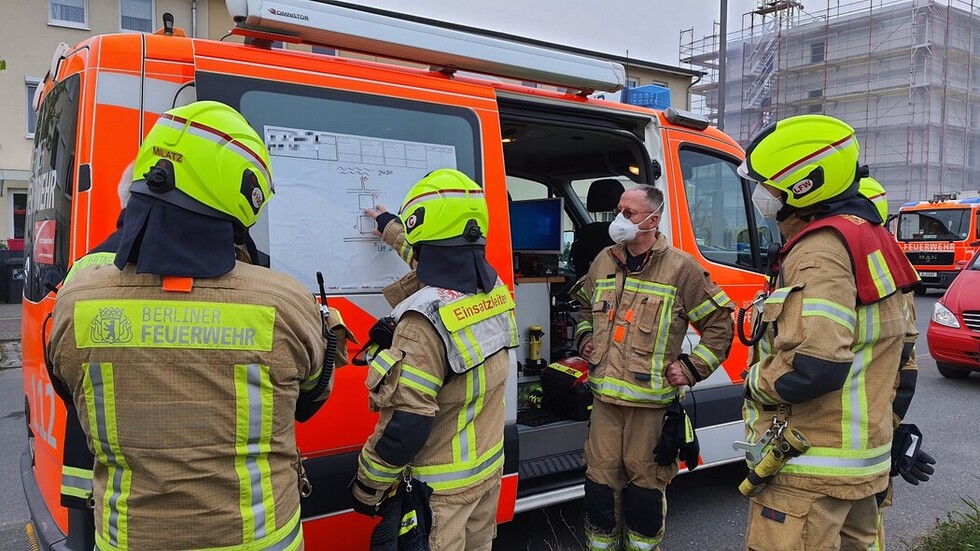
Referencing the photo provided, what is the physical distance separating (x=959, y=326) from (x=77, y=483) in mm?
8446

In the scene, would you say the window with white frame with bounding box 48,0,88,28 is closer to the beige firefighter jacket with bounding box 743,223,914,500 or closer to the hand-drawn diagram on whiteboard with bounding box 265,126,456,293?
the hand-drawn diagram on whiteboard with bounding box 265,126,456,293

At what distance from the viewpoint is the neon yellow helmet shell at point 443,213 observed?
211 cm

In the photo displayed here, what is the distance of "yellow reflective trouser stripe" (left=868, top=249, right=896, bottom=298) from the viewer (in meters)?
2.12

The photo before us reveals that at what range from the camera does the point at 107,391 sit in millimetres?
1481

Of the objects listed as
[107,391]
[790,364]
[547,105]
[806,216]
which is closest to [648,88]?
[547,105]

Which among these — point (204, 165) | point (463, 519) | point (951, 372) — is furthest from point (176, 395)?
point (951, 372)

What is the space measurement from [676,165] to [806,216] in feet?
4.74

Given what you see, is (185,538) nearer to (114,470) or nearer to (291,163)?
(114,470)

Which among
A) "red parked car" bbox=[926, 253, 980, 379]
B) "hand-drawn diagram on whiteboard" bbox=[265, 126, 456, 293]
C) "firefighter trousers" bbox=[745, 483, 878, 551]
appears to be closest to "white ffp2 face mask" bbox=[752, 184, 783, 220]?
"firefighter trousers" bbox=[745, 483, 878, 551]

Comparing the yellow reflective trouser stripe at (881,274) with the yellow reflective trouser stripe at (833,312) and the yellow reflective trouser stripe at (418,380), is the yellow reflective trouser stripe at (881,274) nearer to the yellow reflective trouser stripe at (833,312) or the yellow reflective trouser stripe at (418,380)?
the yellow reflective trouser stripe at (833,312)

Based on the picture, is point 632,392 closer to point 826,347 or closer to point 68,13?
point 826,347

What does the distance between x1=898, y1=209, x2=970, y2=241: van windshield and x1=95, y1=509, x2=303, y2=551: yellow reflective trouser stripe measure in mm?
18797

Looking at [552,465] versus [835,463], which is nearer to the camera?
[835,463]

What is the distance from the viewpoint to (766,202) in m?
2.34
